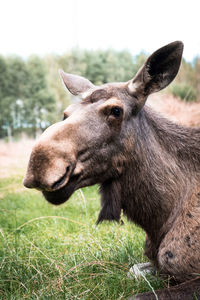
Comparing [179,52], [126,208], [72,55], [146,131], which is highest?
[179,52]

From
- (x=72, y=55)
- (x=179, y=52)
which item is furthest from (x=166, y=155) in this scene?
(x=72, y=55)

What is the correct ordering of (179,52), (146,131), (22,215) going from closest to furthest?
1. (179,52)
2. (146,131)
3. (22,215)

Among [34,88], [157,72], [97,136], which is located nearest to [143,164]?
Result: [97,136]

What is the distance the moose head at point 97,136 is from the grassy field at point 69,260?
97 cm

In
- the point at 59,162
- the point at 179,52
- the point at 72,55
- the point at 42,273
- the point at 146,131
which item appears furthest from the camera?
the point at 72,55

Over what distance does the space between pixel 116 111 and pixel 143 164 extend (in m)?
0.53

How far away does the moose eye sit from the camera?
9.16ft

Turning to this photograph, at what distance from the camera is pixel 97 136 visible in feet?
8.99

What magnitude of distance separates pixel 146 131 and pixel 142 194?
55 centimetres

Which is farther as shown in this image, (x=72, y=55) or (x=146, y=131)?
(x=72, y=55)

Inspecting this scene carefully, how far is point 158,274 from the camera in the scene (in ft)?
10.2

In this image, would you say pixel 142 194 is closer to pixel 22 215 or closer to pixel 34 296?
pixel 34 296

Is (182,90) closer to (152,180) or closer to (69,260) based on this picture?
(69,260)

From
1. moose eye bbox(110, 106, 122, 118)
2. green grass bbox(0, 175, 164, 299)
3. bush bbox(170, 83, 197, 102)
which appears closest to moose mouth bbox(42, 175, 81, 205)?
moose eye bbox(110, 106, 122, 118)
